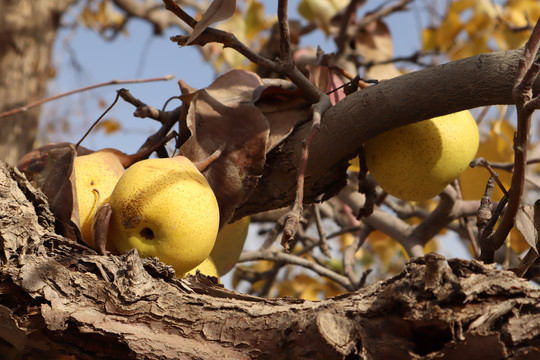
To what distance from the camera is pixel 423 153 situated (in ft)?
3.59

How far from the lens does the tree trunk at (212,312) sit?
2.09 feet

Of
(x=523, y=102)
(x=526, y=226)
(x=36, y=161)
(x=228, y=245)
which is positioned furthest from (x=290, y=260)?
(x=523, y=102)

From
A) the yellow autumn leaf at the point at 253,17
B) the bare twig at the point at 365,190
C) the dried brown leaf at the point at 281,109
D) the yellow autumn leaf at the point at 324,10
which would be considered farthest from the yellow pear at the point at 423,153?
the yellow autumn leaf at the point at 253,17

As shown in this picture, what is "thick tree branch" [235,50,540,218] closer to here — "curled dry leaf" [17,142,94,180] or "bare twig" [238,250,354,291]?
"curled dry leaf" [17,142,94,180]

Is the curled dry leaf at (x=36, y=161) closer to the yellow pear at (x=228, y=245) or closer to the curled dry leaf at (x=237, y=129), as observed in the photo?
the curled dry leaf at (x=237, y=129)

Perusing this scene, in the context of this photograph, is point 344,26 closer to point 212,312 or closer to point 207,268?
point 207,268

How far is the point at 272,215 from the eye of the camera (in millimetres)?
2127

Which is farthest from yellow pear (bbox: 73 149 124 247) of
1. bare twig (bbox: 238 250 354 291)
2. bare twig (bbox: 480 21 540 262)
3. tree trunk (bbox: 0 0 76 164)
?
tree trunk (bbox: 0 0 76 164)

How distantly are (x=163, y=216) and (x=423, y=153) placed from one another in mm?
478

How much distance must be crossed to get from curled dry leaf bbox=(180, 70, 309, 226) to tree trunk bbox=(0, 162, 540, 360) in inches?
9.0

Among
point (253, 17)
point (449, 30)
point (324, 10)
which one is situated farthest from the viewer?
point (253, 17)

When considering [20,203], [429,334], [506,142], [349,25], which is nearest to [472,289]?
[429,334]

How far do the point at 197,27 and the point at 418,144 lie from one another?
A: 1.44 feet

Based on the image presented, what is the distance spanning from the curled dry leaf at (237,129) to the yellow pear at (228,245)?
23 cm
